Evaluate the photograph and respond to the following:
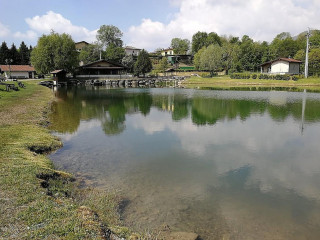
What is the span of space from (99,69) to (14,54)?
36376 millimetres

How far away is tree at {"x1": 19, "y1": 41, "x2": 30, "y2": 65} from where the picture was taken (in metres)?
93.4

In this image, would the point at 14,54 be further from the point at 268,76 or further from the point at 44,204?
the point at 44,204

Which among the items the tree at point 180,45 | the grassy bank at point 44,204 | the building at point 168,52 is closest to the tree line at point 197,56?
the tree at point 180,45

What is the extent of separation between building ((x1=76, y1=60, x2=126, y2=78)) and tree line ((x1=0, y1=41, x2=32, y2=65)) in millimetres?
28091

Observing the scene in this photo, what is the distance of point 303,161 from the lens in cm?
1174

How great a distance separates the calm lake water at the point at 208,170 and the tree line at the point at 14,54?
84.8 meters

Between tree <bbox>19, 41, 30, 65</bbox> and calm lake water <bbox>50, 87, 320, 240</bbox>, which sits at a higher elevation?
tree <bbox>19, 41, 30, 65</bbox>

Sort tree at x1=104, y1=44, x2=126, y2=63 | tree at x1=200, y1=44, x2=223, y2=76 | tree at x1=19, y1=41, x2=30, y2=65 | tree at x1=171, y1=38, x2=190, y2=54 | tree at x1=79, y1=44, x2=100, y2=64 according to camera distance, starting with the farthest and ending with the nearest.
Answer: tree at x1=171, y1=38, x2=190, y2=54
tree at x1=19, y1=41, x2=30, y2=65
tree at x1=104, y1=44, x2=126, y2=63
tree at x1=79, y1=44, x2=100, y2=64
tree at x1=200, y1=44, x2=223, y2=76

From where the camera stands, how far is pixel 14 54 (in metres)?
92.2

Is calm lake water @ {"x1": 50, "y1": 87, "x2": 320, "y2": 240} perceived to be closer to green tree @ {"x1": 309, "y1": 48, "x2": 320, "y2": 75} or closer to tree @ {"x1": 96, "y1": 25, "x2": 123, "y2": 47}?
green tree @ {"x1": 309, "y1": 48, "x2": 320, "y2": 75}

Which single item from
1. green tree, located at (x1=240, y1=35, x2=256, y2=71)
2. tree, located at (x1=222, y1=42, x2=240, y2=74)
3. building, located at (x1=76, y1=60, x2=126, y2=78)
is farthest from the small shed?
green tree, located at (x1=240, y1=35, x2=256, y2=71)

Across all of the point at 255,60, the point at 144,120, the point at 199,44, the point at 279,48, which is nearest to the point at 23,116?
the point at 144,120

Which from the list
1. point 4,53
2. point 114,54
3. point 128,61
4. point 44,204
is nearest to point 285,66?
point 128,61

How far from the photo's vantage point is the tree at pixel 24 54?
307 feet
